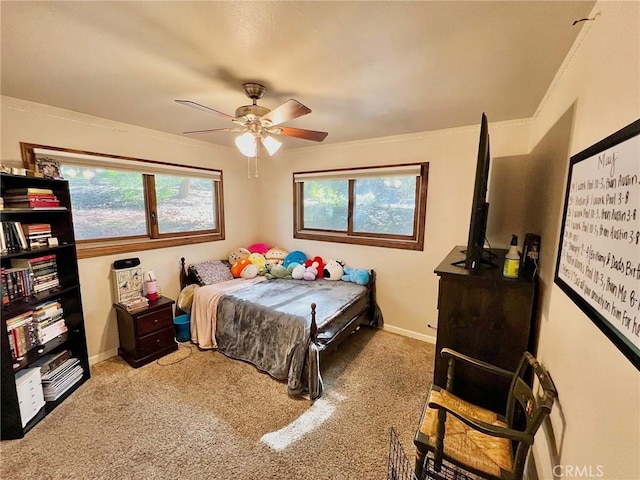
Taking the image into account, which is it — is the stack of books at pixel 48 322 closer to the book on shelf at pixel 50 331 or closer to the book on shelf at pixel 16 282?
the book on shelf at pixel 50 331

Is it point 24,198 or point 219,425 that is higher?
point 24,198

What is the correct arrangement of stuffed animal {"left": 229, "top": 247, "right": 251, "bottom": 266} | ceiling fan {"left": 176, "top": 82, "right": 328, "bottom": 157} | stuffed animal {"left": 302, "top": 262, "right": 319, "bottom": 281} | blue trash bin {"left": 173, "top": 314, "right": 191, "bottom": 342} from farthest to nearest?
stuffed animal {"left": 229, "top": 247, "right": 251, "bottom": 266} < stuffed animal {"left": 302, "top": 262, "right": 319, "bottom": 281} < blue trash bin {"left": 173, "top": 314, "right": 191, "bottom": 342} < ceiling fan {"left": 176, "top": 82, "right": 328, "bottom": 157}

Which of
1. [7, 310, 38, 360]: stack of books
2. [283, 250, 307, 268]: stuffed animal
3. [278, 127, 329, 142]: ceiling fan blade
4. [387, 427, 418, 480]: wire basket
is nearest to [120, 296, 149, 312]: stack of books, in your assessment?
[7, 310, 38, 360]: stack of books

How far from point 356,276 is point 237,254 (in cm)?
172

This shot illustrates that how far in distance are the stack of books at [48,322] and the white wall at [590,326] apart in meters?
3.18

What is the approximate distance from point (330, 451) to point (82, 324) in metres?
2.27

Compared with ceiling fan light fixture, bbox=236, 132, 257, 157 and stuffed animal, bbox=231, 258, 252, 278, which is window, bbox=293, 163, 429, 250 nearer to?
stuffed animal, bbox=231, 258, 252, 278

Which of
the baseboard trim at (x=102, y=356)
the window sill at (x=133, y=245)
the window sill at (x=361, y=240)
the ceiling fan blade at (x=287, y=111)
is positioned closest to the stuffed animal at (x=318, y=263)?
the window sill at (x=361, y=240)

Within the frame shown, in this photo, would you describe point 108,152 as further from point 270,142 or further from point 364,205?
point 364,205

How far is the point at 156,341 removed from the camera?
267 cm

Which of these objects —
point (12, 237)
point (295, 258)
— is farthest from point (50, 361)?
point (295, 258)

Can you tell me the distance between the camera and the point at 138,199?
2955mm

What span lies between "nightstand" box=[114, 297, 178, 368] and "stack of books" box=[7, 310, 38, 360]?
64 centimetres

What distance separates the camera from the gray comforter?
87.0 inches
